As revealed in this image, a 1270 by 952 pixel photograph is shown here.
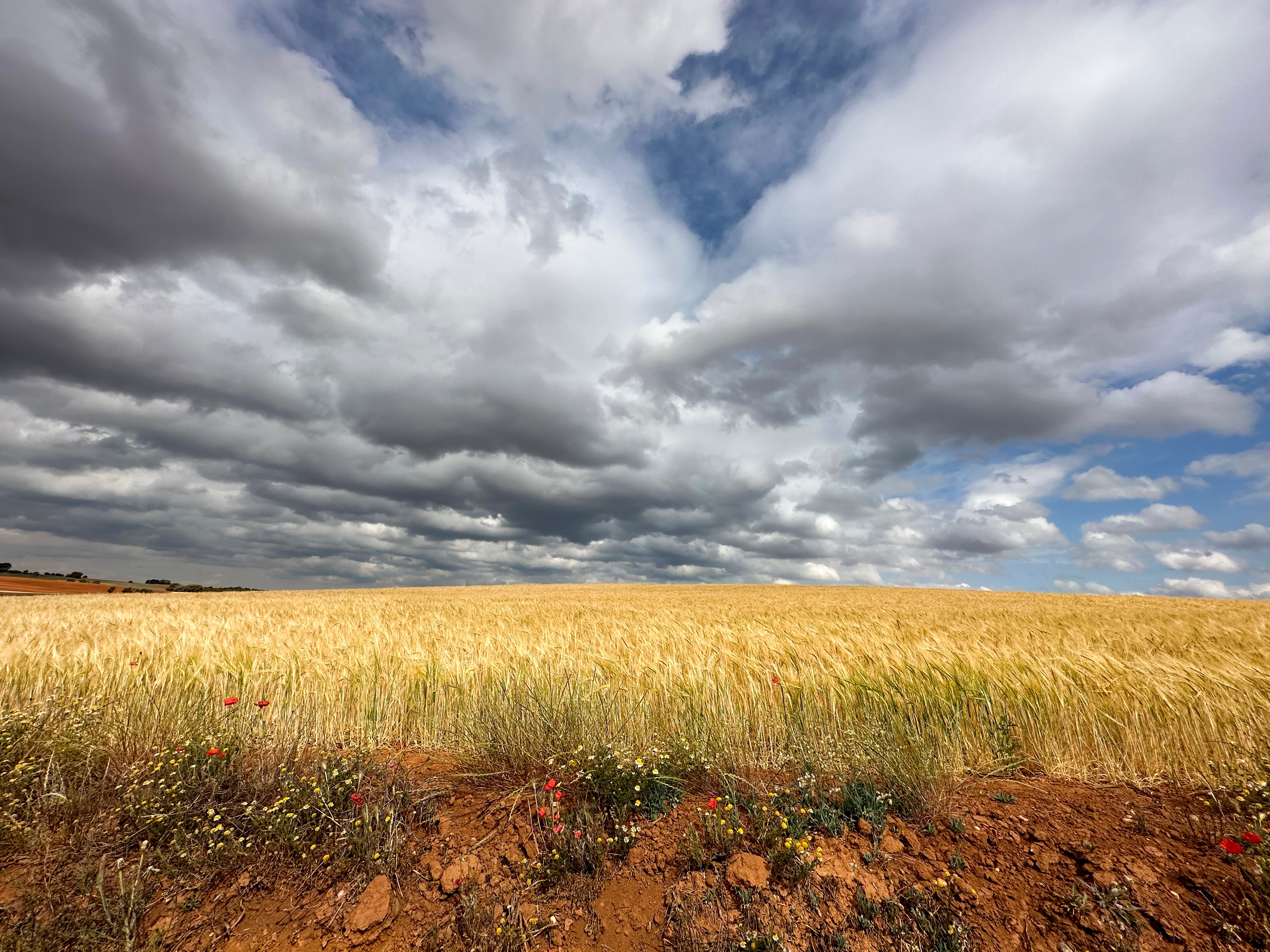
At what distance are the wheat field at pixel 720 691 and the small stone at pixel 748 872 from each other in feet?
3.94

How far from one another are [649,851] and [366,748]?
9.72ft

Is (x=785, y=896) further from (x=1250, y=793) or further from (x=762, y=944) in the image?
(x=1250, y=793)

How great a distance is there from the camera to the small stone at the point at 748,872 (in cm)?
346

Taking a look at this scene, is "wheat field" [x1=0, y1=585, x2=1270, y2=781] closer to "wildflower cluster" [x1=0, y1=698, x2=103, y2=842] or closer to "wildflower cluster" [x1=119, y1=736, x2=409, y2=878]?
"wildflower cluster" [x1=0, y1=698, x2=103, y2=842]

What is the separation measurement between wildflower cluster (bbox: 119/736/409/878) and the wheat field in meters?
0.77

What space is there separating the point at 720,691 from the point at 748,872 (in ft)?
9.22

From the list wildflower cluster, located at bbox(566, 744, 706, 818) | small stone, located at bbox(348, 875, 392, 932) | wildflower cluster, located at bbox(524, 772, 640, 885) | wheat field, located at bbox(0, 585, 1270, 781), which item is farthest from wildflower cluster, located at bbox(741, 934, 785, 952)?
small stone, located at bbox(348, 875, 392, 932)

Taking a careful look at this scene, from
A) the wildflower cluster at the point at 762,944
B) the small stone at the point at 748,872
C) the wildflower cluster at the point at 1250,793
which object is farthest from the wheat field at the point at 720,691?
the wildflower cluster at the point at 762,944

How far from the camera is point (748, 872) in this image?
3498 millimetres

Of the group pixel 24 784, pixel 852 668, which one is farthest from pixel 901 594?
pixel 24 784

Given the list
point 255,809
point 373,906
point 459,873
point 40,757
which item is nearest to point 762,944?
point 459,873

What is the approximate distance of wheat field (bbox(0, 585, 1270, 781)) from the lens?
17.2 feet

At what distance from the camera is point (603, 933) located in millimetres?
3389

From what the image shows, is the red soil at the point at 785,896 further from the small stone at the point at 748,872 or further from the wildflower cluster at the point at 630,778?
the wildflower cluster at the point at 630,778
